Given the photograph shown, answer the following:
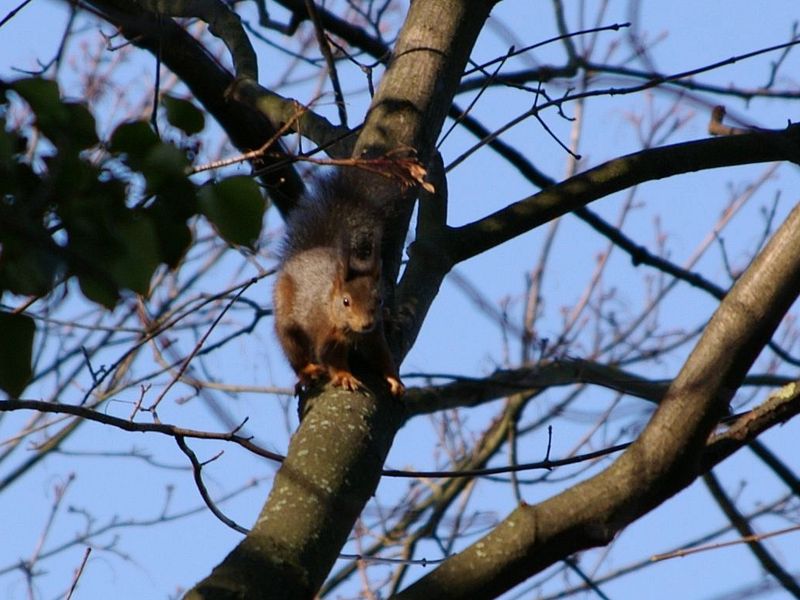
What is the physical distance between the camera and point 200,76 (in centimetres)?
354

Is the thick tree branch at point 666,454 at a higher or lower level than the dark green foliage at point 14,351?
higher

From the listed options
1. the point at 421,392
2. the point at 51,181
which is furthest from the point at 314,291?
the point at 51,181

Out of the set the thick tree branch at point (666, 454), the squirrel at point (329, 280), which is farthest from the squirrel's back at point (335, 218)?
the thick tree branch at point (666, 454)

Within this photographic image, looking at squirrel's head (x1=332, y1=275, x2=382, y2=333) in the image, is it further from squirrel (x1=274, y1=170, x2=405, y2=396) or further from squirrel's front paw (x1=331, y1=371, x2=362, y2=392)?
squirrel's front paw (x1=331, y1=371, x2=362, y2=392)

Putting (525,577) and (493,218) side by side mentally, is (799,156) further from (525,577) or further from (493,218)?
(525,577)

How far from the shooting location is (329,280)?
4.15 m

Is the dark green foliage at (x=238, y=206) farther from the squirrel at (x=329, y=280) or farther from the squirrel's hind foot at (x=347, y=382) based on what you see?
the squirrel at (x=329, y=280)

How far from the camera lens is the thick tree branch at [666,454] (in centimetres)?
222

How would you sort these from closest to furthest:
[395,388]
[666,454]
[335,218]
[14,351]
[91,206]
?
1. [91,206]
2. [14,351]
3. [666,454]
4. [395,388]
5. [335,218]

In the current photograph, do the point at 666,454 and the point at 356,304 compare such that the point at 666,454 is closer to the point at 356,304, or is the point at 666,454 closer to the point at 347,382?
the point at 347,382

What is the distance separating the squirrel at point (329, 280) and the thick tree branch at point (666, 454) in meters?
1.22

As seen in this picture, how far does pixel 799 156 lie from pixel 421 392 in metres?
2.67

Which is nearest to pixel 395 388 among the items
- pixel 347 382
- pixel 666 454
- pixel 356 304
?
pixel 347 382

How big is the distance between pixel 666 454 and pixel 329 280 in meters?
2.04
